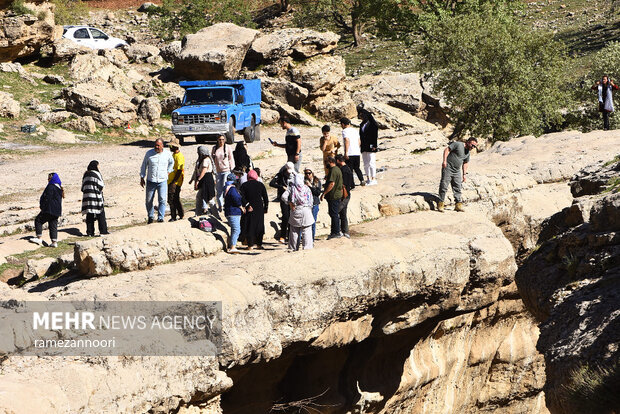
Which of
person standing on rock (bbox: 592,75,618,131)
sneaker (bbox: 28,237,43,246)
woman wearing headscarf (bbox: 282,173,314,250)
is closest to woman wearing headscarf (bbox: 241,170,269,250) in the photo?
woman wearing headscarf (bbox: 282,173,314,250)

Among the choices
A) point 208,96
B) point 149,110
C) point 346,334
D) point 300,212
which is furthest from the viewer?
point 149,110

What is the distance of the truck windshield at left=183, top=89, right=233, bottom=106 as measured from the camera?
29.5 metres

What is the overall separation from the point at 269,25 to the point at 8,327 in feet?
171

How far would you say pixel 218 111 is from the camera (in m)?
28.6

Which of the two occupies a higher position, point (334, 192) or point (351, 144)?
point (351, 144)

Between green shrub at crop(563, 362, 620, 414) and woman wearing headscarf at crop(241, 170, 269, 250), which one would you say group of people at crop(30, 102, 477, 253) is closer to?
woman wearing headscarf at crop(241, 170, 269, 250)

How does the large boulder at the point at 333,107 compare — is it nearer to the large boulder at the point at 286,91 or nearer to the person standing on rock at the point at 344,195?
the large boulder at the point at 286,91

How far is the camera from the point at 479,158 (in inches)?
899

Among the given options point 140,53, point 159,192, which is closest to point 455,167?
point 159,192

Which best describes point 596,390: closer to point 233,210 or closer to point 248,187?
point 233,210

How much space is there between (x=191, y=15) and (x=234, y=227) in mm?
38054

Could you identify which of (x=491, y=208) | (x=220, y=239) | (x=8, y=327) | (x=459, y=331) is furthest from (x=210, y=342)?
(x=491, y=208)

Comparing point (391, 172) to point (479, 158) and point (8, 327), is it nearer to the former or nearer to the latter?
point (479, 158)

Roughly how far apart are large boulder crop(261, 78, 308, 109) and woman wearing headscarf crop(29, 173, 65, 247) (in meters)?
20.9
